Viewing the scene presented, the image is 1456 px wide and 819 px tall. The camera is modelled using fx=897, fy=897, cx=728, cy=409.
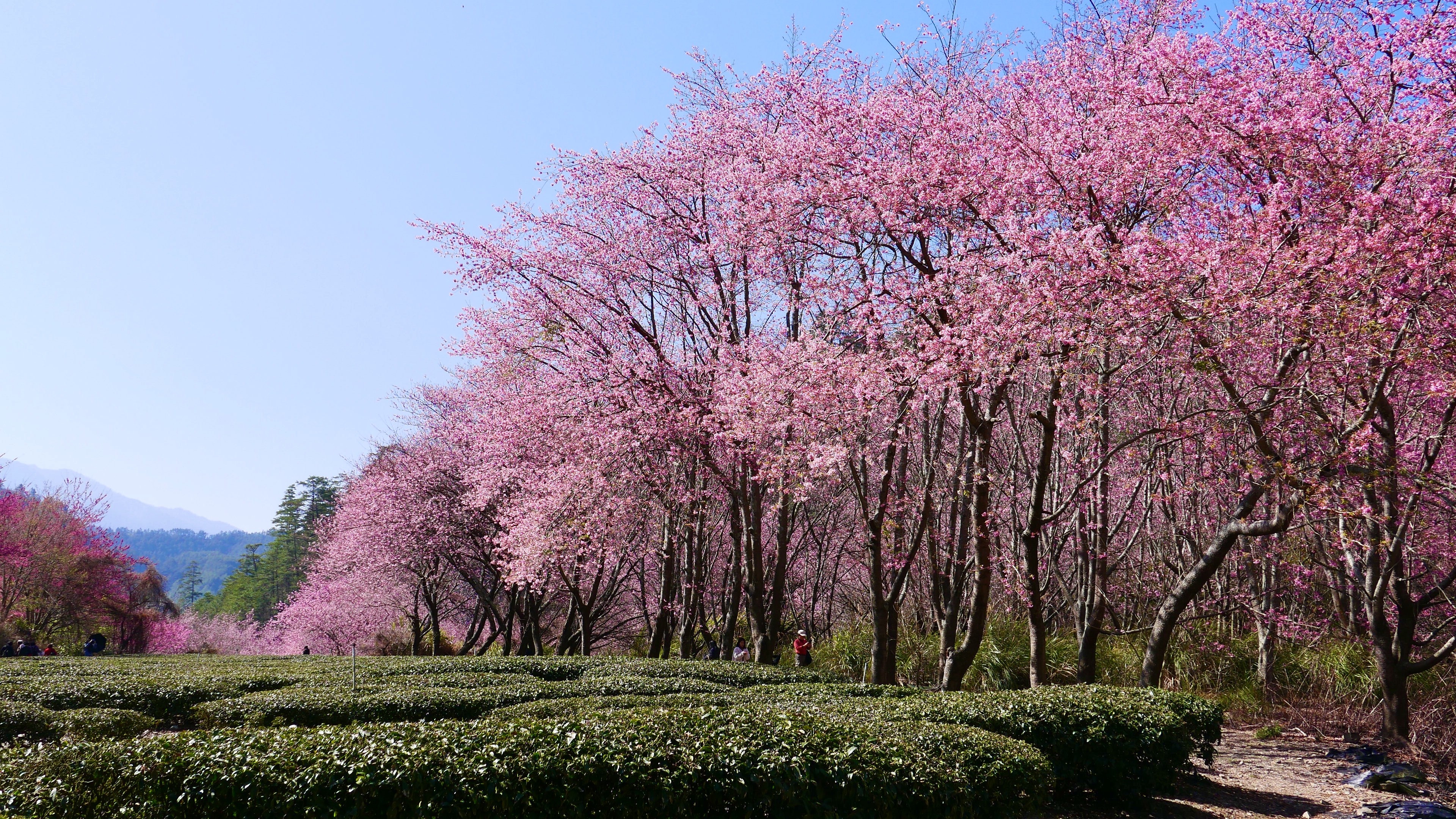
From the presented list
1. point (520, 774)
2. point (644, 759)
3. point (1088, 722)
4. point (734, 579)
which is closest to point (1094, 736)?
point (1088, 722)

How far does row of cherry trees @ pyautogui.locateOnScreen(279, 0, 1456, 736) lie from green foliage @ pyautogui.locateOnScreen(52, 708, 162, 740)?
6.61 meters

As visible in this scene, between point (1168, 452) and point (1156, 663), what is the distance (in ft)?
9.62

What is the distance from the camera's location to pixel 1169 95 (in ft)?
29.8

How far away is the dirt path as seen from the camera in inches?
302

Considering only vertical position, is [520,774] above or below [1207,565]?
below

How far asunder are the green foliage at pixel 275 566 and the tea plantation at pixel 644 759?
61.7 metres

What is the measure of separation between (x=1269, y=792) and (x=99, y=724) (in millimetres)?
11776

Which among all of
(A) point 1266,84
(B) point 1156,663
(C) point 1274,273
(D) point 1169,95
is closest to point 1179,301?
(C) point 1274,273

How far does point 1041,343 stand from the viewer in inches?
335

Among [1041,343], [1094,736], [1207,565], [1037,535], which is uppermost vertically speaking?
[1041,343]

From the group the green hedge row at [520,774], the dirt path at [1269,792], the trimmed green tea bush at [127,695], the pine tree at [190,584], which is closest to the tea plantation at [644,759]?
the green hedge row at [520,774]

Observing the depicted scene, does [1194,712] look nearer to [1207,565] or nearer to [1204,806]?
→ [1204,806]

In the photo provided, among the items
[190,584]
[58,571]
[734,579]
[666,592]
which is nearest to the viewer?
[734,579]

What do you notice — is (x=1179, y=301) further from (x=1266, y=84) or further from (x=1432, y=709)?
(x=1432, y=709)
